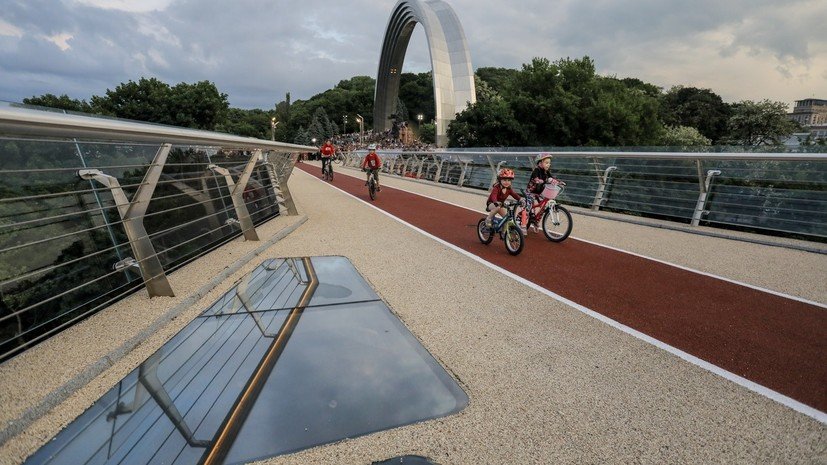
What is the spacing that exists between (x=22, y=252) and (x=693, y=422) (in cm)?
509

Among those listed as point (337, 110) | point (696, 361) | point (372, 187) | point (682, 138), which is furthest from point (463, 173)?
point (337, 110)

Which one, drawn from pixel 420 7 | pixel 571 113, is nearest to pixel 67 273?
pixel 571 113

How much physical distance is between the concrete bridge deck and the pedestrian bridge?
0.05 ft

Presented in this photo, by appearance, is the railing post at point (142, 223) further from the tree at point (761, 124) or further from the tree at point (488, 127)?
the tree at point (761, 124)

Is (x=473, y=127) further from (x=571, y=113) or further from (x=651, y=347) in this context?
(x=651, y=347)

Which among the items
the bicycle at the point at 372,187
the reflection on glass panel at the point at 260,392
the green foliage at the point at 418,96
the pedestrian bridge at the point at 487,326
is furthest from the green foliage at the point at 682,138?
the green foliage at the point at 418,96

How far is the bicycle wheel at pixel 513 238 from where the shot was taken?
664 cm

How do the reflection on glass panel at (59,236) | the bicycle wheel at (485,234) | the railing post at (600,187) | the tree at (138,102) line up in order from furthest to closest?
the tree at (138,102) → the railing post at (600,187) → the bicycle wheel at (485,234) → the reflection on glass panel at (59,236)

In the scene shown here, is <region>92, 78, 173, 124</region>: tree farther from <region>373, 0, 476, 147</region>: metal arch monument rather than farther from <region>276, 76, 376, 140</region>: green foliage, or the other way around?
<region>276, 76, 376, 140</region>: green foliage

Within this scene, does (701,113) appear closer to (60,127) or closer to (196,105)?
(196,105)

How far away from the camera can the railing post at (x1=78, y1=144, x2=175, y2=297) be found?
13.3ft

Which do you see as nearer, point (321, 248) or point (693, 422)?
point (693, 422)

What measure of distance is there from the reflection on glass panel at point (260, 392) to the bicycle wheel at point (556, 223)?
4657 mm

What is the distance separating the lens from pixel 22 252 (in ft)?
11.4
